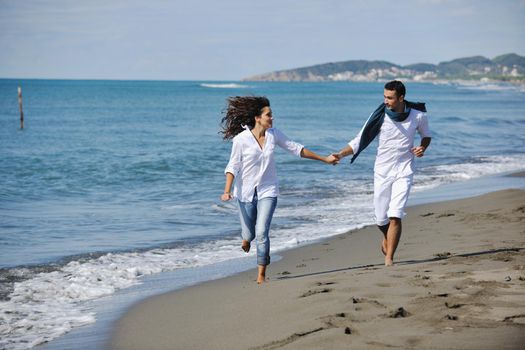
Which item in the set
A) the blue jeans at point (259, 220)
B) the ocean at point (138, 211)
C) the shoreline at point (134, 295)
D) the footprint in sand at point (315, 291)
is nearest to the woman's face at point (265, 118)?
the blue jeans at point (259, 220)

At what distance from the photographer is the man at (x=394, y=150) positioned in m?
7.36

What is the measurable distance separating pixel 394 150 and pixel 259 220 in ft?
5.36

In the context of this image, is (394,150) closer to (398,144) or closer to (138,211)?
(398,144)

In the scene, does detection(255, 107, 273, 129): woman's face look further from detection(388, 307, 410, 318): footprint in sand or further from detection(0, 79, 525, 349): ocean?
detection(388, 307, 410, 318): footprint in sand

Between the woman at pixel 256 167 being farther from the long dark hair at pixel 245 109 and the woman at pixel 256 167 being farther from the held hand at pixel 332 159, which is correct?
the held hand at pixel 332 159

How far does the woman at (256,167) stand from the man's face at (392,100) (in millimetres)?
969

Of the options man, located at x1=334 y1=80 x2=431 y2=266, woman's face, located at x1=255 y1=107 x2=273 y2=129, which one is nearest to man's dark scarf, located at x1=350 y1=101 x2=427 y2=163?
man, located at x1=334 y1=80 x2=431 y2=266

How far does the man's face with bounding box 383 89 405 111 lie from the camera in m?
7.28

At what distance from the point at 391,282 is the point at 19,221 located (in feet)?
29.3

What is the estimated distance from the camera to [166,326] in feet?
20.0

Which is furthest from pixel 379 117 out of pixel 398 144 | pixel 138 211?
pixel 138 211

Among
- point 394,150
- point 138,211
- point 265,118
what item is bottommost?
point 138,211

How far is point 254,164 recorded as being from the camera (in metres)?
7.32

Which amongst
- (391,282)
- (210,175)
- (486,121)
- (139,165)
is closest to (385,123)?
(391,282)
